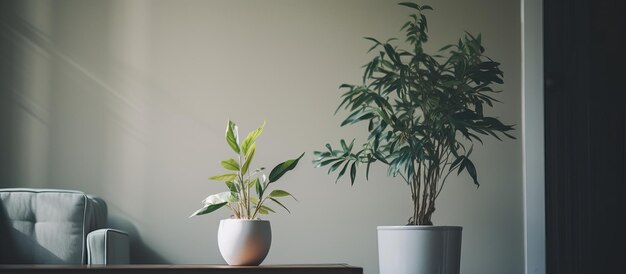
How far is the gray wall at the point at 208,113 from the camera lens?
127 inches

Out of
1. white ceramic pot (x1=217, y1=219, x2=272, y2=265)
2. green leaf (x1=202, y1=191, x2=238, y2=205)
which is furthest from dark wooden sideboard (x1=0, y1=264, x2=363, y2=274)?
green leaf (x1=202, y1=191, x2=238, y2=205)

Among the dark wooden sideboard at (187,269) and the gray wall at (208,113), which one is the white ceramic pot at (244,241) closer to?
the dark wooden sideboard at (187,269)

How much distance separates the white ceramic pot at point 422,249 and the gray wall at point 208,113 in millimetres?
580

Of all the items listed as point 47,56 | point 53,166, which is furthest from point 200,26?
point 53,166

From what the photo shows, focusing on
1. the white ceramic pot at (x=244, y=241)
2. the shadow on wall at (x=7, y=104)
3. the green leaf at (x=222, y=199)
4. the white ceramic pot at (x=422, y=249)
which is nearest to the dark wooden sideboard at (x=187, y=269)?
the white ceramic pot at (x=244, y=241)

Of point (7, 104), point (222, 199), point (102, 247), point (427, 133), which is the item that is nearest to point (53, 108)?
point (7, 104)

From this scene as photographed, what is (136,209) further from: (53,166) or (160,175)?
(53,166)

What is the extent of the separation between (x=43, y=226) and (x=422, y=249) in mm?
1439

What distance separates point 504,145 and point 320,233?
0.95 m

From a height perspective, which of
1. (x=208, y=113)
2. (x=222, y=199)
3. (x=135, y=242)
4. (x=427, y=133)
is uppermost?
(x=208, y=113)

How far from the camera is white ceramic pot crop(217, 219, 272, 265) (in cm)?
210

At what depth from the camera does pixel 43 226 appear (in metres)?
2.75

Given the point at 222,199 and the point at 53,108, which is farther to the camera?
the point at 53,108

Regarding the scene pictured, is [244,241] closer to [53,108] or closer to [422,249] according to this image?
[422,249]
